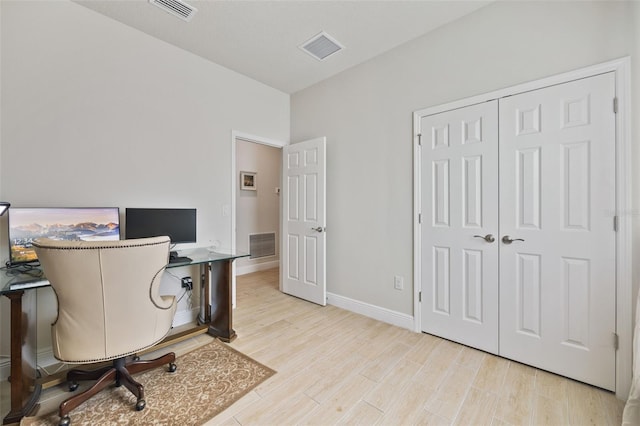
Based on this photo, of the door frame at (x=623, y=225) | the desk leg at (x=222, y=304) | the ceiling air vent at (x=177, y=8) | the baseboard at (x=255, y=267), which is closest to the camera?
the door frame at (x=623, y=225)

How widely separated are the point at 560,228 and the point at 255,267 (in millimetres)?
4341

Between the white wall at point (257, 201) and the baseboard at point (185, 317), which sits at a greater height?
the white wall at point (257, 201)

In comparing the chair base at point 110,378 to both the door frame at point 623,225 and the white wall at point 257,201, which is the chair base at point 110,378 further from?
the door frame at point 623,225

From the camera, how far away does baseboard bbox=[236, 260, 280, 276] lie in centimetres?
471

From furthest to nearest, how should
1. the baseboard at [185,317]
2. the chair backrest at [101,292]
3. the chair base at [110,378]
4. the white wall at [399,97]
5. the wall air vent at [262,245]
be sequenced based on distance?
1. the wall air vent at [262,245]
2. the baseboard at [185,317]
3. the white wall at [399,97]
4. the chair base at [110,378]
5. the chair backrest at [101,292]

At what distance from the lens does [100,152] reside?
2.31 meters

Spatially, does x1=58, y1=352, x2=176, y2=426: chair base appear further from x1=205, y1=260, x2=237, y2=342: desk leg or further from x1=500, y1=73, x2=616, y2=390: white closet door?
x1=500, y1=73, x2=616, y2=390: white closet door

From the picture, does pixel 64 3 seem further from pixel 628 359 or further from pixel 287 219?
pixel 628 359

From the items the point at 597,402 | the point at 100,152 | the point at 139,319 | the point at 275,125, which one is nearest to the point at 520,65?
the point at 597,402

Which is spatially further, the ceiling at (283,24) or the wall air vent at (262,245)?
the wall air vent at (262,245)

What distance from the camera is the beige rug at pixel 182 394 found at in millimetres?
1498

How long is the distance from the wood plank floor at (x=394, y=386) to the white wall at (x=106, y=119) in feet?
5.20

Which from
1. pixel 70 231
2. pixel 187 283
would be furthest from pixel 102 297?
pixel 187 283

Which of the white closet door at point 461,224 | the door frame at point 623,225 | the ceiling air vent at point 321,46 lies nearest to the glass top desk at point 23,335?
the white closet door at point 461,224
